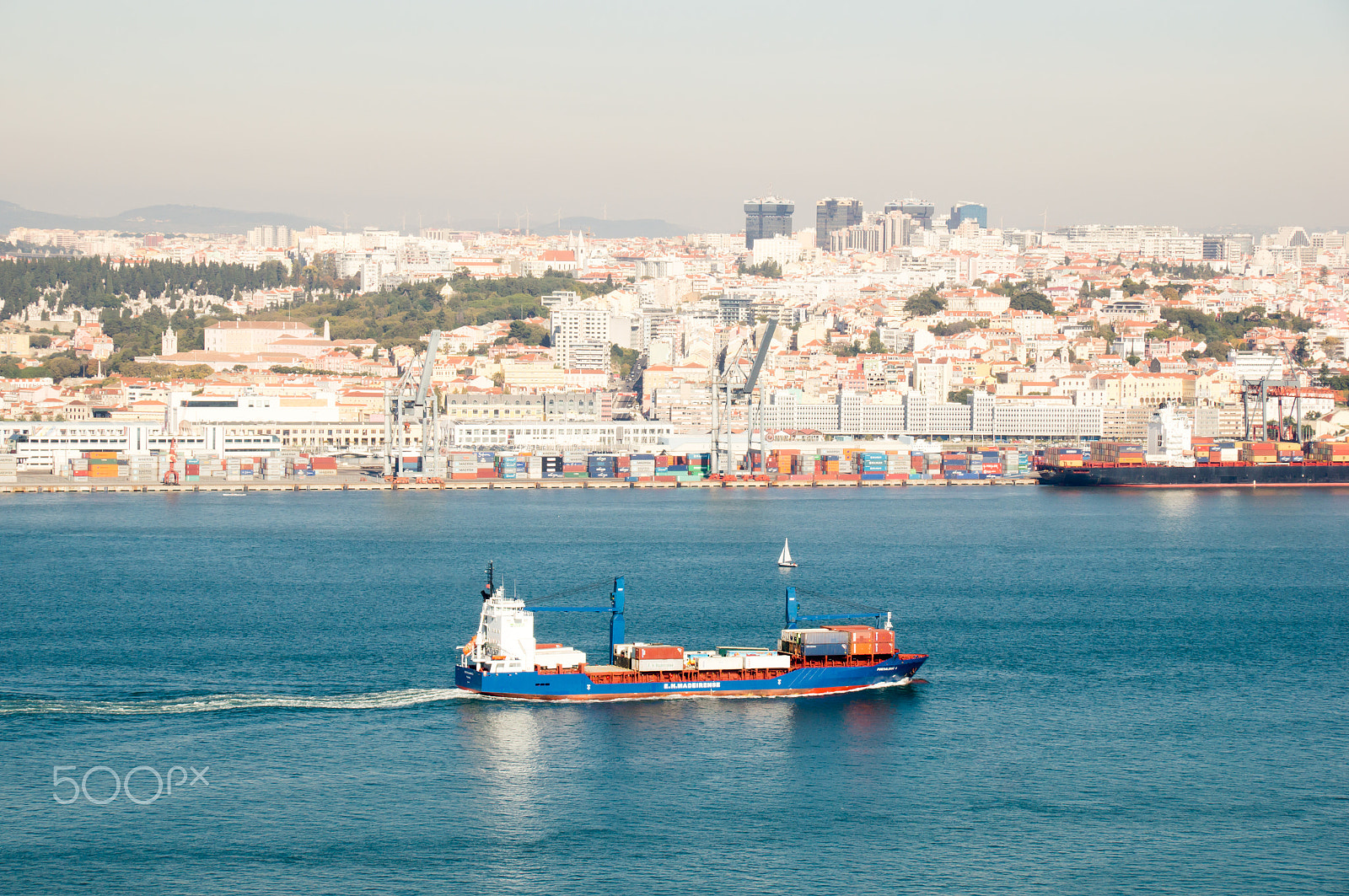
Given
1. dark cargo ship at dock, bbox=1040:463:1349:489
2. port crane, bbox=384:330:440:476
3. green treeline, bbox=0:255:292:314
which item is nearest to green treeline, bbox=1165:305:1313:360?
dark cargo ship at dock, bbox=1040:463:1349:489

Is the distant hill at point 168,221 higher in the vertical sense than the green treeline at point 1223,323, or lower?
higher

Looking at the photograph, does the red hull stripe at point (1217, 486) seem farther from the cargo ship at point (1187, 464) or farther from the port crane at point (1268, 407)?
the port crane at point (1268, 407)

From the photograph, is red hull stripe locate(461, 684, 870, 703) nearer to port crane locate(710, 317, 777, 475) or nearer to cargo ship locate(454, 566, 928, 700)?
cargo ship locate(454, 566, 928, 700)

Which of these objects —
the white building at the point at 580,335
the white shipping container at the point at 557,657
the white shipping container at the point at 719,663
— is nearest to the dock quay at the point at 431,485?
the white building at the point at 580,335

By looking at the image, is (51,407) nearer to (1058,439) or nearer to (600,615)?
(1058,439)

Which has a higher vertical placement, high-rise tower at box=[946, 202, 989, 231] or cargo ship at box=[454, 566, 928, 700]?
high-rise tower at box=[946, 202, 989, 231]

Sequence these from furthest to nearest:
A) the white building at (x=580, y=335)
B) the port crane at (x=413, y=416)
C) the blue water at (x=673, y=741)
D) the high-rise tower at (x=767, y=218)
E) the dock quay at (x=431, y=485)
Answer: the high-rise tower at (x=767, y=218)
the white building at (x=580, y=335)
the port crane at (x=413, y=416)
the dock quay at (x=431, y=485)
the blue water at (x=673, y=741)

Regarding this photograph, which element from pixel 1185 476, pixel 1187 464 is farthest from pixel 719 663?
pixel 1187 464
